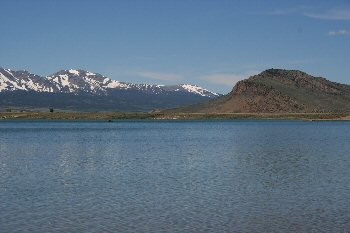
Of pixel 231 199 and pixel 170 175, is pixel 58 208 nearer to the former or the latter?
pixel 231 199

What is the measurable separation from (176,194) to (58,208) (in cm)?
852

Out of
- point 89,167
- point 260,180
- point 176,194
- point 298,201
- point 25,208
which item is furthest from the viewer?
point 89,167

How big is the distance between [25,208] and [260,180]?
19.8 metres

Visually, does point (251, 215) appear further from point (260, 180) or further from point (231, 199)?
point (260, 180)

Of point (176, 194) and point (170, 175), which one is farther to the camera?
point (170, 175)

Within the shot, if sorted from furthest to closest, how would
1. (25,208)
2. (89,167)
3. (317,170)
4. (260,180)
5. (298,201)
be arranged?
(89,167) < (317,170) < (260,180) < (298,201) < (25,208)

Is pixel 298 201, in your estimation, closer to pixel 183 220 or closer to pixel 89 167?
pixel 183 220

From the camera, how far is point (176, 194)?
39000 millimetres

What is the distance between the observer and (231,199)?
3678 cm

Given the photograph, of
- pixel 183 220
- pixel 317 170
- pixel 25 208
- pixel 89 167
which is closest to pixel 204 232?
pixel 183 220

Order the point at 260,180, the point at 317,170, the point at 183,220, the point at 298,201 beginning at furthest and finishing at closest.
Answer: the point at 317,170
the point at 260,180
the point at 298,201
the point at 183,220

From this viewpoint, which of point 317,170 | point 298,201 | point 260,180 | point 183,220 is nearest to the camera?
point 183,220

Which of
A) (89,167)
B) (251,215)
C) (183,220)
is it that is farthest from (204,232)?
(89,167)

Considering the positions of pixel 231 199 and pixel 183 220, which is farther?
pixel 231 199
